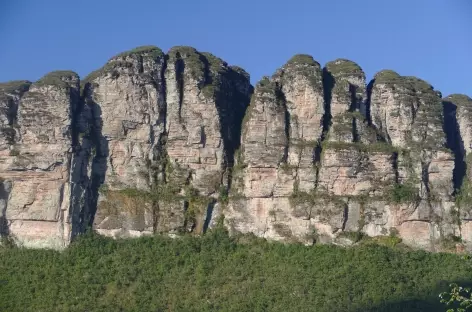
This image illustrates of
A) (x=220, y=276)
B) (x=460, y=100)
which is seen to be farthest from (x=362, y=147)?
(x=220, y=276)

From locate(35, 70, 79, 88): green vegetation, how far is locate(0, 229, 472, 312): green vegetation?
883 centimetres

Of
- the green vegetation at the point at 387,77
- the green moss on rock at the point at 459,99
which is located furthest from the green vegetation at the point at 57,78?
the green moss on rock at the point at 459,99

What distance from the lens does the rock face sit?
35438 mm

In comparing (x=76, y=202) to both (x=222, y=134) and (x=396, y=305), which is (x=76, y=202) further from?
(x=396, y=305)

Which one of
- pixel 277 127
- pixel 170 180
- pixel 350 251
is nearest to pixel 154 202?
pixel 170 180

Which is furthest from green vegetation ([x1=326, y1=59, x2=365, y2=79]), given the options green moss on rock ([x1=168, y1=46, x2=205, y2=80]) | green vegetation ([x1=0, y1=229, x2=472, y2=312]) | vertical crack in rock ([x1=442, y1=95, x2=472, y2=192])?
green vegetation ([x1=0, y1=229, x2=472, y2=312])

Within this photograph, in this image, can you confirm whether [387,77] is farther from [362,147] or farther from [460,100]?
[460,100]

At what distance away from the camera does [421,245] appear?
116 feet

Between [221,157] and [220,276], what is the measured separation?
7837 mm

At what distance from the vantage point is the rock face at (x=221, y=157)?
35438mm

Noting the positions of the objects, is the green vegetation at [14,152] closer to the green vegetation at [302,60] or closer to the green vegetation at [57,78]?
the green vegetation at [57,78]

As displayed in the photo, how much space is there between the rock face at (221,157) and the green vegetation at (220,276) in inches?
49.0

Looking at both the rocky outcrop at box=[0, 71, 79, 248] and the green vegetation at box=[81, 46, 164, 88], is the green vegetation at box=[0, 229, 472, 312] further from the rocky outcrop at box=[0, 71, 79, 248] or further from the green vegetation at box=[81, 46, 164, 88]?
the green vegetation at box=[81, 46, 164, 88]

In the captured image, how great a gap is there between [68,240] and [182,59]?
1280 centimetres
